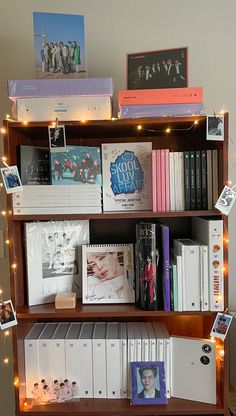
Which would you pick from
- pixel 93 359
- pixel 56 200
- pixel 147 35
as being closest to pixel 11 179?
pixel 56 200

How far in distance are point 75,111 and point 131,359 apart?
98 centimetres

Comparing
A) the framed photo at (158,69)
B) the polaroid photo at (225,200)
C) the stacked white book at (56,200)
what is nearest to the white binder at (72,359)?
the stacked white book at (56,200)

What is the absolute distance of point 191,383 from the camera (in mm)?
1234

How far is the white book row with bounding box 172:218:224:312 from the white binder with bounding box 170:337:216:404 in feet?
0.54

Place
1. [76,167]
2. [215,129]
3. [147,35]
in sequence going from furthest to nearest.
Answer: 1. [147,35]
2. [76,167]
3. [215,129]

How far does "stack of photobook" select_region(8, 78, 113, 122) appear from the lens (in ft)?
3.75

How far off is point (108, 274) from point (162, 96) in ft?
2.36

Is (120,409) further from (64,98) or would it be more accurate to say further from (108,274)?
(64,98)

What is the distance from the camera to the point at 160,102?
3.76 ft

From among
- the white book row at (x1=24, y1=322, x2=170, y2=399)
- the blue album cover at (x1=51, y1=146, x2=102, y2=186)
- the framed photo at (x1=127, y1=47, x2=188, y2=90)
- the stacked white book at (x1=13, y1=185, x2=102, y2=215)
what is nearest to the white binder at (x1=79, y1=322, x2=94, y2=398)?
the white book row at (x1=24, y1=322, x2=170, y2=399)

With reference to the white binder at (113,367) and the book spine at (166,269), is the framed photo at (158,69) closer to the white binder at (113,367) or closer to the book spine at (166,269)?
the book spine at (166,269)

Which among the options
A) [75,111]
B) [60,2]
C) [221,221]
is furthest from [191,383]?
[60,2]

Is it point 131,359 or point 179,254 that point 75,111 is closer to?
point 179,254

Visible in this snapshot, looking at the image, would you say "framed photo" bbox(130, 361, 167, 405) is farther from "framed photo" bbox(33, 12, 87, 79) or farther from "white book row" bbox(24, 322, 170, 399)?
"framed photo" bbox(33, 12, 87, 79)
